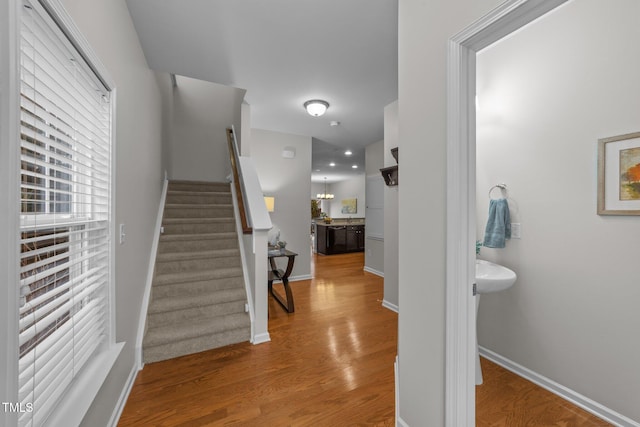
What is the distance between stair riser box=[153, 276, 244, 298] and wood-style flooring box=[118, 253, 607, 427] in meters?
0.64

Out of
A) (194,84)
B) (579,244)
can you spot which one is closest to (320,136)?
(194,84)

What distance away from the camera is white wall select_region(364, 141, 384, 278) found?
5.28m

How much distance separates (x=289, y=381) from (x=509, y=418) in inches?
56.5

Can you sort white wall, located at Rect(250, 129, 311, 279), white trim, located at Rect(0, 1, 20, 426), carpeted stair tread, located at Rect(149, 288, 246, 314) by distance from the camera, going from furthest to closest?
white wall, located at Rect(250, 129, 311, 279) → carpeted stair tread, located at Rect(149, 288, 246, 314) → white trim, located at Rect(0, 1, 20, 426)

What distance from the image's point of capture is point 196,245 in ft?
10.9

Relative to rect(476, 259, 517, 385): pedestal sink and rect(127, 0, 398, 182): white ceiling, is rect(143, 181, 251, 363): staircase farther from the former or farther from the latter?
rect(476, 259, 517, 385): pedestal sink

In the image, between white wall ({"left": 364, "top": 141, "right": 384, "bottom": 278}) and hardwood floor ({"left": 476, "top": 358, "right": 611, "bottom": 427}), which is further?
white wall ({"left": 364, "top": 141, "right": 384, "bottom": 278})

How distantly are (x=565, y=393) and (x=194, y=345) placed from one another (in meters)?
2.84

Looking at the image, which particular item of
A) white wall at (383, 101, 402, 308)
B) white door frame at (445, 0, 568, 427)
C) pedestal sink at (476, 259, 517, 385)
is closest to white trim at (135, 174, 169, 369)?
white door frame at (445, 0, 568, 427)

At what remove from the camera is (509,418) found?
1644 millimetres

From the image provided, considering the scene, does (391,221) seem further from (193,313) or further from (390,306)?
(193,313)

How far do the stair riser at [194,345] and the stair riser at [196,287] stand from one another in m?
0.52

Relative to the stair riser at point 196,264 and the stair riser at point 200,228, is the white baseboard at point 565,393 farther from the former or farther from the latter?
the stair riser at point 200,228

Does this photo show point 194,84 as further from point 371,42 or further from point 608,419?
point 608,419
